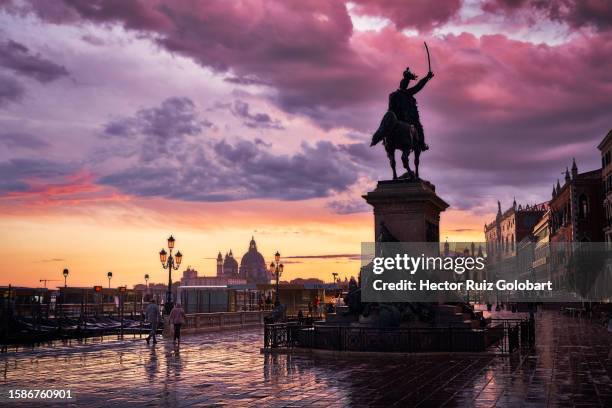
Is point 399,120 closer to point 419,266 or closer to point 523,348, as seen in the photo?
point 419,266

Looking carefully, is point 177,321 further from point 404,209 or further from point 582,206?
point 582,206

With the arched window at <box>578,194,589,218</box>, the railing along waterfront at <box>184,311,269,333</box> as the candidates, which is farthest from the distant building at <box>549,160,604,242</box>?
the railing along waterfront at <box>184,311,269,333</box>

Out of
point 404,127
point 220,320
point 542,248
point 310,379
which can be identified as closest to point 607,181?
point 542,248

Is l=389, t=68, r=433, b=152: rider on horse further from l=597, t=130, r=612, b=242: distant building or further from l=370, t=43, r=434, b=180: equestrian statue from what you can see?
l=597, t=130, r=612, b=242: distant building

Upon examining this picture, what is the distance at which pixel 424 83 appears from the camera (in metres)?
25.4

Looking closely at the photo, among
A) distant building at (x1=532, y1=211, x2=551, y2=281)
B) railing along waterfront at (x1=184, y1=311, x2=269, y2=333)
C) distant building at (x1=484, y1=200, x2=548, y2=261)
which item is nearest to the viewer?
railing along waterfront at (x1=184, y1=311, x2=269, y2=333)

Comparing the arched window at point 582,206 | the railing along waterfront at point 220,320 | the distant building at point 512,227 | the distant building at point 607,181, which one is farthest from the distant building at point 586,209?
the distant building at point 512,227

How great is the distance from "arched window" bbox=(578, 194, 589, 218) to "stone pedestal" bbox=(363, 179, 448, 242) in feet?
237

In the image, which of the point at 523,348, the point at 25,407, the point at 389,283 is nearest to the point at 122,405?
the point at 25,407

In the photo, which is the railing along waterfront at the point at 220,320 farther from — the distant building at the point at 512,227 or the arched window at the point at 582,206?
the distant building at the point at 512,227

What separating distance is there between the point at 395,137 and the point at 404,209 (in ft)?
9.63

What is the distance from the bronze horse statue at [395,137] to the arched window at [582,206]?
71.3 m

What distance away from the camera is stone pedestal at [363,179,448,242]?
23328 mm

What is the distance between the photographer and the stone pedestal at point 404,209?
2333 cm
